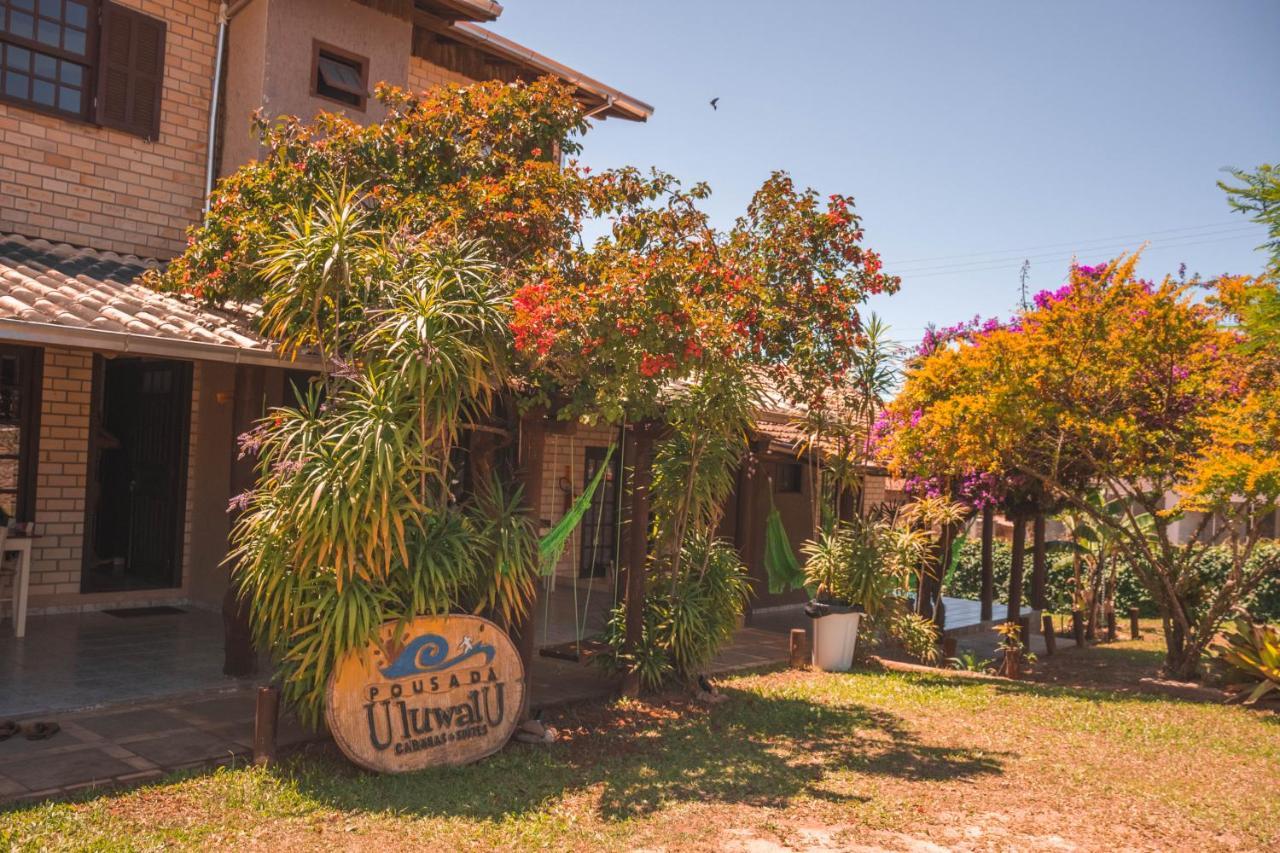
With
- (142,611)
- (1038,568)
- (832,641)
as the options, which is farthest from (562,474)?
(1038,568)

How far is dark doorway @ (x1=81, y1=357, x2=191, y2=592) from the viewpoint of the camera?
10.5 m

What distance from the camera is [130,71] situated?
32.7ft

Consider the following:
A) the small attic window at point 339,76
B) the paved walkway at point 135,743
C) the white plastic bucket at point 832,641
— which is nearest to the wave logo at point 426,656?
the paved walkway at point 135,743

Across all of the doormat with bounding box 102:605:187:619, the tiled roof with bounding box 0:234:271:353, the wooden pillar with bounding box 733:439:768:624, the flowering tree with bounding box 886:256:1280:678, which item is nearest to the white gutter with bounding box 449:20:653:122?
the wooden pillar with bounding box 733:439:768:624

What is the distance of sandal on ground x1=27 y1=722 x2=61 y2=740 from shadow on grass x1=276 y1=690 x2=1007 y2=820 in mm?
1470

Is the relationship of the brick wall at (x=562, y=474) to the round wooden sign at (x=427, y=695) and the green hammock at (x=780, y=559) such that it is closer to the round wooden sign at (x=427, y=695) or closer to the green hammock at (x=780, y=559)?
the green hammock at (x=780, y=559)

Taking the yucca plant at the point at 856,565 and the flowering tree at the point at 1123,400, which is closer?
the flowering tree at the point at 1123,400

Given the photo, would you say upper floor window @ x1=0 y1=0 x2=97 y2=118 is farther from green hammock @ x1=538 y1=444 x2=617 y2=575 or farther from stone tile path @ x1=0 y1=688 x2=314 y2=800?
green hammock @ x1=538 y1=444 x2=617 y2=575

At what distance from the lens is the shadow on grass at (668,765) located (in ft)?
18.4

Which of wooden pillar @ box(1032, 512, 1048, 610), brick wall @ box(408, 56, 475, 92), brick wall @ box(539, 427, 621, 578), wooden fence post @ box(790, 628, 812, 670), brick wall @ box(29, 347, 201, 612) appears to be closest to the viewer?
brick wall @ box(29, 347, 201, 612)

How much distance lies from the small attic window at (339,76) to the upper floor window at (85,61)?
1.48m

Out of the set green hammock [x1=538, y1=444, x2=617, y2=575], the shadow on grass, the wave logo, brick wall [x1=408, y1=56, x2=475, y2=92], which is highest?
brick wall [x1=408, y1=56, x2=475, y2=92]

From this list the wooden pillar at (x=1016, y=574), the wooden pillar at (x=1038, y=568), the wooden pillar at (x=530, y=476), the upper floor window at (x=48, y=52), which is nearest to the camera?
the wooden pillar at (x=530, y=476)

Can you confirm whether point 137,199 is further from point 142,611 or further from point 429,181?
point 142,611
